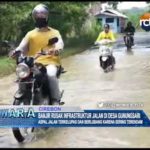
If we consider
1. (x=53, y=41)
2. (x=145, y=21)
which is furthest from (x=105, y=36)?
(x=53, y=41)

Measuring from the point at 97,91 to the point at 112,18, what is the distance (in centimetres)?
127

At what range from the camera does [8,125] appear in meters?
5.48

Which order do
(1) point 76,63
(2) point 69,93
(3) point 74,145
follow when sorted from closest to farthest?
(3) point 74,145 < (2) point 69,93 < (1) point 76,63

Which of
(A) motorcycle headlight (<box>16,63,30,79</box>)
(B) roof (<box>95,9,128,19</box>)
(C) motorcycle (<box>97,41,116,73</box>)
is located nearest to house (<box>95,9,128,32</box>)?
(B) roof (<box>95,9,128,19</box>)

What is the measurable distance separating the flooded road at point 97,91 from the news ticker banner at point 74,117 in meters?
0.38

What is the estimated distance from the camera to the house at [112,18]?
26.4 ft

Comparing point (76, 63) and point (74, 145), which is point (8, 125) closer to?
point (74, 145)

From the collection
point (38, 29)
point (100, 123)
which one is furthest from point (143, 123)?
point (38, 29)

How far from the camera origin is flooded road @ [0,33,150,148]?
578 cm

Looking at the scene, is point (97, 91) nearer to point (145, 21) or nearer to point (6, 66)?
point (145, 21)

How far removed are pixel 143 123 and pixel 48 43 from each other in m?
1.43

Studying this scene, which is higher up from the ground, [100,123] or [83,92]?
[100,123]

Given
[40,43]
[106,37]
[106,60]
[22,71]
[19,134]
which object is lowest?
[106,60]

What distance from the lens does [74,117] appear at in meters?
5.30
